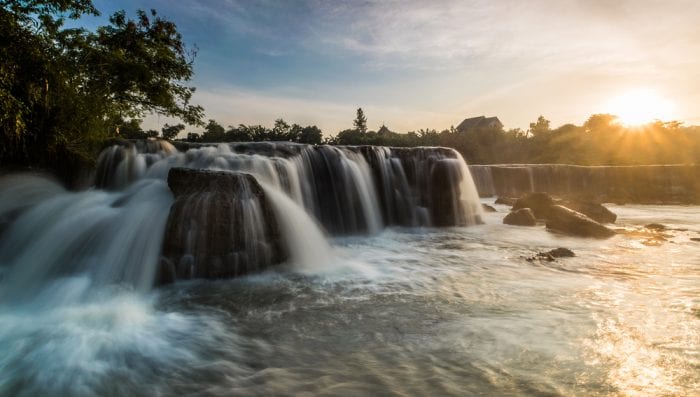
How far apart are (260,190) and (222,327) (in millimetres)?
3385

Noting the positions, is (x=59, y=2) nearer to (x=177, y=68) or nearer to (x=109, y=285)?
(x=177, y=68)

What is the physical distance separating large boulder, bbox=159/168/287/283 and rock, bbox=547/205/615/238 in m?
9.64

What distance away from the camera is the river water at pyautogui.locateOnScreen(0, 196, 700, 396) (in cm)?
288

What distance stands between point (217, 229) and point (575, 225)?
11.1 metres

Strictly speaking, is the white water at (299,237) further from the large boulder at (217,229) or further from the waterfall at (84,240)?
the waterfall at (84,240)

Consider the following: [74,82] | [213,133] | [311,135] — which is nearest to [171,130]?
[213,133]

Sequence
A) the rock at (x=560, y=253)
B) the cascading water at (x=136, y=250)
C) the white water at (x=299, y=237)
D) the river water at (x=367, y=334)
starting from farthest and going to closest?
the rock at (x=560, y=253) < the white water at (x=299, y=237) < the cascading water at (x=136, y=250) < the river water at (x=367, y=334)

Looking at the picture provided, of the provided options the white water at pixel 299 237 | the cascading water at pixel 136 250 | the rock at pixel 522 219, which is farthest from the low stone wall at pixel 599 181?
the white water at pixel 299 237

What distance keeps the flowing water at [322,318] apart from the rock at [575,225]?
2.26m

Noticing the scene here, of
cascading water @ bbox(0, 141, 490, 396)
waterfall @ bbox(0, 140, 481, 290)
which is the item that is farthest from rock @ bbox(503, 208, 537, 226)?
waterfall @ bbox(0, 140, 481, 290)

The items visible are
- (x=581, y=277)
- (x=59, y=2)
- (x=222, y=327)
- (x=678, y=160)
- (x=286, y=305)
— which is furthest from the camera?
(x=678, y=160)

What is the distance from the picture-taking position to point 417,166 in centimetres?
1395

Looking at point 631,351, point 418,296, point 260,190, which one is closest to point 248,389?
point 418,296

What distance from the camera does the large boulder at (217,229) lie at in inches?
231
